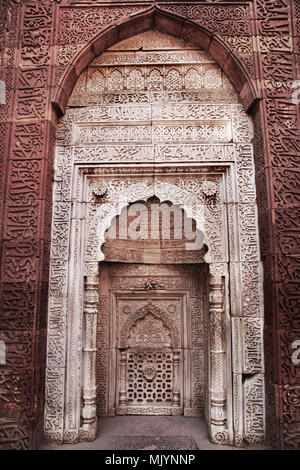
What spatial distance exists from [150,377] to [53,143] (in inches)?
126

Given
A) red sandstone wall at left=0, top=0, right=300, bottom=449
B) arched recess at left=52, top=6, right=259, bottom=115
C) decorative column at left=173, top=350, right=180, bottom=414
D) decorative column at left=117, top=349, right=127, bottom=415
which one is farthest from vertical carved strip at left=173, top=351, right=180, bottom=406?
arched recess at left=52, top=6, right=259, bottom=115

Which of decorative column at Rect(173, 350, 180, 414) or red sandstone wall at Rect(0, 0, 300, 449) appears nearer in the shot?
red sandstone wall at Rect(0, 0, 300, 449)

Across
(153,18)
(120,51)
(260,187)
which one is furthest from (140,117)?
(260,187)

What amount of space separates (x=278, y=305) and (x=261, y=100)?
221 centimetres

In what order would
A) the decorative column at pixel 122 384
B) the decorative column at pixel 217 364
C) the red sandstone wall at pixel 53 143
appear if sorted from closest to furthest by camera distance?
1. the red sandstone wall at pixel 53 143
2. the decorative column at pixel 217 364
3. the decorative column at pixel 122 384

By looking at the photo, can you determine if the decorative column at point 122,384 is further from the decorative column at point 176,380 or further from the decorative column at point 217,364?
the decorative column at point 217,364

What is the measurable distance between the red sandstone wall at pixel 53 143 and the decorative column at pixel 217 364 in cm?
48

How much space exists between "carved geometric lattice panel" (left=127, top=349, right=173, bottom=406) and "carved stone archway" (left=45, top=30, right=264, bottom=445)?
0.81m

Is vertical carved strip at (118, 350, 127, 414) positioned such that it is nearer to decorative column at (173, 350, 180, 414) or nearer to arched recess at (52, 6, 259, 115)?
decorative column at (173, 350, 180, 414)

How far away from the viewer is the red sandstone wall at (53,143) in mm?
2914

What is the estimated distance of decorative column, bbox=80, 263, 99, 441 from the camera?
3.20 m

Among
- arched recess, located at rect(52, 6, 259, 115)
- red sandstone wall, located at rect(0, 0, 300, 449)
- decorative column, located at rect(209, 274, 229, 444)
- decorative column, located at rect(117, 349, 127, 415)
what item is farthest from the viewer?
decorative column, located at rect(117, 349, 127, 415)

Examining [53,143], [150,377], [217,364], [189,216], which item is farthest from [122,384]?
[53,143]

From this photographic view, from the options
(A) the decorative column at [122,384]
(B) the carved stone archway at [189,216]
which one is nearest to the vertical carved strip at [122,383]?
(A) the decorative column at [122,384]
